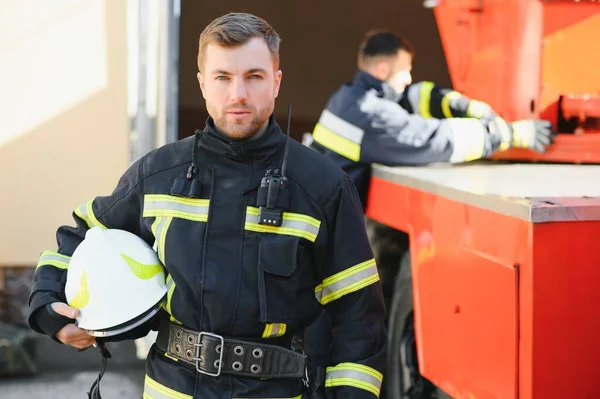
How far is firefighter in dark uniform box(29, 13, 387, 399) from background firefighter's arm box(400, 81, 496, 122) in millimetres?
2045

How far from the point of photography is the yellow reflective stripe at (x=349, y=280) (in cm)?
203

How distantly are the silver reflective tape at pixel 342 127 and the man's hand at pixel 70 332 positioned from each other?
6.72ft

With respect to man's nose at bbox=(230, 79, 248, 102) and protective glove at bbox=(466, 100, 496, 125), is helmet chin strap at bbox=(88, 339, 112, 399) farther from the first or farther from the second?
protective glove at bbox=(466, 100, 496, 125)

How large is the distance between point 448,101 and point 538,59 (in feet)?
2.48

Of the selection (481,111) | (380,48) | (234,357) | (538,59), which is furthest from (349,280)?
(380,48)

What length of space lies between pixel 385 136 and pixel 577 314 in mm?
1760

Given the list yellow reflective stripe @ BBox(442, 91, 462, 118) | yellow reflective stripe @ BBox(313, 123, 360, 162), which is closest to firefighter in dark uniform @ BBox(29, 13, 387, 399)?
yellow reflective stripe @ BBox(313, 123, 360, 162)

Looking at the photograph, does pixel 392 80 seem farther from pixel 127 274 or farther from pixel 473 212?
pixel 127 274

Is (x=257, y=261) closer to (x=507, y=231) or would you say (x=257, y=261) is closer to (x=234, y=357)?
(x=234, y=357)

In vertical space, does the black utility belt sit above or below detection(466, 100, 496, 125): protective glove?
below

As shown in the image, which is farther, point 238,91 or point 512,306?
point 512,306

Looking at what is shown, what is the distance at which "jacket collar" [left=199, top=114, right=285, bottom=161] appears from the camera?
78.2 inches

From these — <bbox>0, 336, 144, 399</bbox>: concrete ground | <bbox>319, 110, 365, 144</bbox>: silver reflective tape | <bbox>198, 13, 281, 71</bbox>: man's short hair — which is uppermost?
<bbox>198, 13, 281, 71</bbox>: man's short hair

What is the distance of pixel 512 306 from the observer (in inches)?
90.3
